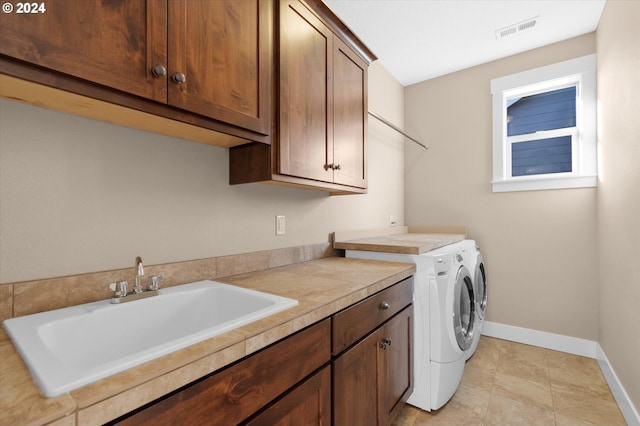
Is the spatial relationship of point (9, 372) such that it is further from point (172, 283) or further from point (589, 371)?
point (589, 371)

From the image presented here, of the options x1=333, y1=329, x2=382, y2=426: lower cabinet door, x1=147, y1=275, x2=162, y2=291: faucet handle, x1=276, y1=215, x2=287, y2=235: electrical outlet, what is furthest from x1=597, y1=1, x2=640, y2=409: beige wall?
x1=147, y1=275, x2=162, y2=291: faucet handle

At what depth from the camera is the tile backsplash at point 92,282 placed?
861 millimetres

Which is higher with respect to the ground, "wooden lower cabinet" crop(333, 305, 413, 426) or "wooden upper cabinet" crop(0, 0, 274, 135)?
"wooden upper cabinet" crop(0, 0, 274, 135)

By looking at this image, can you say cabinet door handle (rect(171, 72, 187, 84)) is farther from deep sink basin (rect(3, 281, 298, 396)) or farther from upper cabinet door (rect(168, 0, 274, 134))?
deep sink basin (rect(3, 281, 298, 396))

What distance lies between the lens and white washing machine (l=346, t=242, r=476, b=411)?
168cm

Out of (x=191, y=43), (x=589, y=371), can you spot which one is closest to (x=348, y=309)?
(x=191, y=43)

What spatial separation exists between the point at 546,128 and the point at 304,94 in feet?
8.35

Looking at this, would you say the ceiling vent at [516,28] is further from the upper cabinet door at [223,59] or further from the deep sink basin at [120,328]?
the deep sink basin at [120,328]

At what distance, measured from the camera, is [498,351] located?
254 centimetres

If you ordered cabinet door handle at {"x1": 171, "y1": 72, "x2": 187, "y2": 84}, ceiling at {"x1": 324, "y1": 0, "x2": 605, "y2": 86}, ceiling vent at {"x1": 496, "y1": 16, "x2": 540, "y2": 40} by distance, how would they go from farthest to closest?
ceiling vent at {"x1": 496, "y1": 16, "x2": 540, "y2": 40} < ceiling at {"x1": 324, "y1": 0, "x2": 605, "y2": 86} < cabinet door handle at {"x1": 171, "y1": 72, "x2": 187, "y2": 84}

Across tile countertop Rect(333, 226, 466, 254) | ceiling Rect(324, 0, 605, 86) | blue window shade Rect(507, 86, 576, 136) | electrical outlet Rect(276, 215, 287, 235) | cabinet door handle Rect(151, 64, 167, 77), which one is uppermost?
ceiling Rect(324, 0, 605, 86)

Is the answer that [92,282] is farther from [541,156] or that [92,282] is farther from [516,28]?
[541,156]

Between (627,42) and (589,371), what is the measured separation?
2.24 m

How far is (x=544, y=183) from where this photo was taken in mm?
2611
